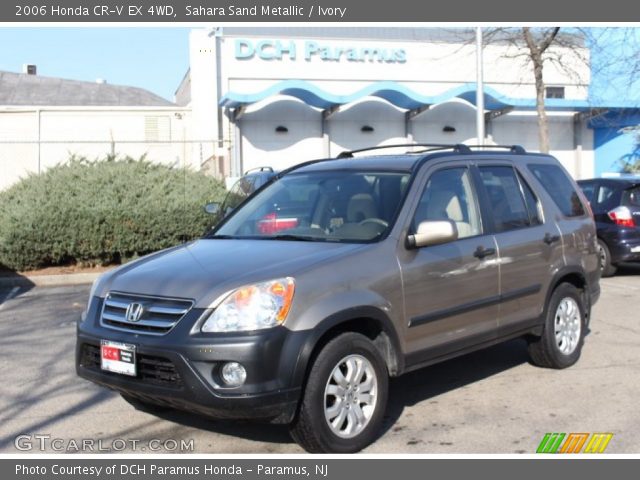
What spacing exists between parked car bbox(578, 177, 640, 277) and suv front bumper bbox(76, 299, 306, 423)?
28.7 ft

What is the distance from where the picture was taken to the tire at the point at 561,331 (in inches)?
253

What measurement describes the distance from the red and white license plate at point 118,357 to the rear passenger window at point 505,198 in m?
3.02

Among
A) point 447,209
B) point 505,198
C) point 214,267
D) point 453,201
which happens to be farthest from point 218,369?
point 505,198

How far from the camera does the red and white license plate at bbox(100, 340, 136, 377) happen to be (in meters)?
4.43

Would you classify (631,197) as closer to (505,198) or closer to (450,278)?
(505,198)

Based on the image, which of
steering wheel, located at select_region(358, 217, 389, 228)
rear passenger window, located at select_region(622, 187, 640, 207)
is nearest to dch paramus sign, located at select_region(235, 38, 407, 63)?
rear passenger window, located at select_region(622, 187, 640, 207)

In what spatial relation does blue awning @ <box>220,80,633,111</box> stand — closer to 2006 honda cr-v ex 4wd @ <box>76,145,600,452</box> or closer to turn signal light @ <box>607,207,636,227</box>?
turn signal light @ <box>607,207,636,227</box>

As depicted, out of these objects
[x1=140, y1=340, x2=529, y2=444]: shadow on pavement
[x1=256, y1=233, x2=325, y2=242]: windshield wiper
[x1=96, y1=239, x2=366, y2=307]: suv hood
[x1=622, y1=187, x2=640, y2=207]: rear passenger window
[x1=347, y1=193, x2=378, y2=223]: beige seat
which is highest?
[x1=622, y1=187, x2=640, y2=207]: rear passenger window

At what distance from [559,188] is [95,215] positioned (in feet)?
29.2

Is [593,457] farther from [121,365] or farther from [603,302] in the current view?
[603,302]

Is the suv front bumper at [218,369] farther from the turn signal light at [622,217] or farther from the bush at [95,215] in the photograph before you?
the bush at [95,215]

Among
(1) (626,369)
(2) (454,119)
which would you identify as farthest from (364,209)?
(2) (454,119)

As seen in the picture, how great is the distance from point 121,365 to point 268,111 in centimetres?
2142

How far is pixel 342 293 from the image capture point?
456cm
